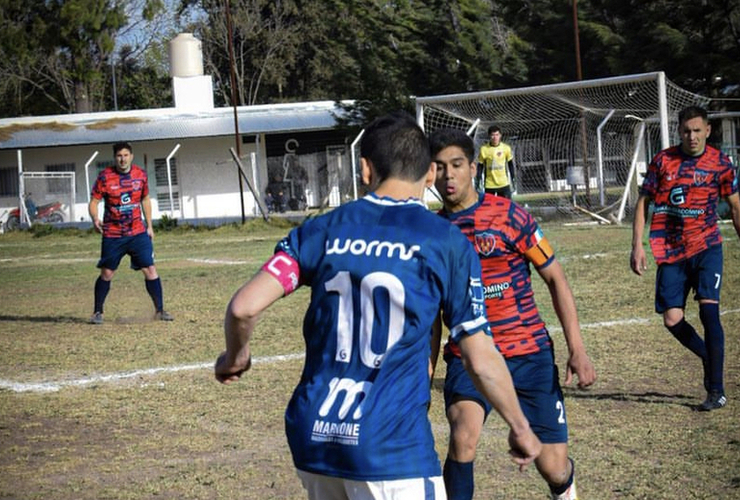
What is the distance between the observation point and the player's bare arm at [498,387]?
3.02 m

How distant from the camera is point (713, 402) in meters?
7.02

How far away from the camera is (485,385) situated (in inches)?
119

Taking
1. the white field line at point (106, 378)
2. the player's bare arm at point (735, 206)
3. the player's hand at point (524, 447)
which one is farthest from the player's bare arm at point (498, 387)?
the white field line at point (106, 378)

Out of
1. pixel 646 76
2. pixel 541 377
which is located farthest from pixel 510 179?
pixel 541 377

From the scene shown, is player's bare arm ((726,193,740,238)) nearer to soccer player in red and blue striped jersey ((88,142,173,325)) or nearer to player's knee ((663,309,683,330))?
player's knee ((663,309,683,330))

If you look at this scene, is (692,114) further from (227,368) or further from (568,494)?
(227,368)

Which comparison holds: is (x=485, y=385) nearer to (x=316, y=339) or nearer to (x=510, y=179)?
(x=316, y=339)

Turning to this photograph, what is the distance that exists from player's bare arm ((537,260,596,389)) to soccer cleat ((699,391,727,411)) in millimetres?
2671

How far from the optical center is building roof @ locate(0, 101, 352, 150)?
4241cm

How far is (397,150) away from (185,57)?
44.0 m

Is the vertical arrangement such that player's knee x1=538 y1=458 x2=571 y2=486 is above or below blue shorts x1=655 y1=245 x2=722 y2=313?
below

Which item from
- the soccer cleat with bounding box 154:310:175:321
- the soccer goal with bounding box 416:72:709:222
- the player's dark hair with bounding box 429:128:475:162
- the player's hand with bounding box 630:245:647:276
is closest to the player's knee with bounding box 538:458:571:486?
the player's dark hair with bounding box 429:128:475:162

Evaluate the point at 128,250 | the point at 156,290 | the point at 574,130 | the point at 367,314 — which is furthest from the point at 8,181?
the point at 367,314

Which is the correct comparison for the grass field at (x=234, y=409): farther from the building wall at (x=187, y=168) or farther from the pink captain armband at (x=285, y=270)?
the building wall at (x=187, y=168)
